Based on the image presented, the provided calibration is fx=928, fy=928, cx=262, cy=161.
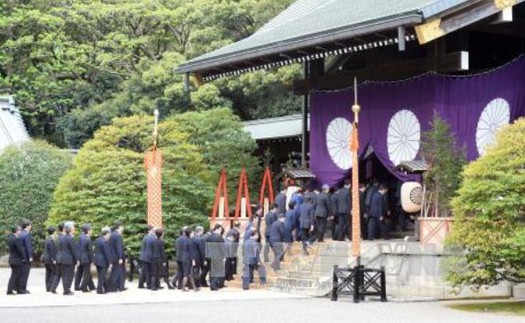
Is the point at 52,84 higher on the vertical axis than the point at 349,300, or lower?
higher

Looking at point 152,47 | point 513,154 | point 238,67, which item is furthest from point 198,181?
point 152,47

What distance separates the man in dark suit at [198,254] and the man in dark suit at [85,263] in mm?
2201

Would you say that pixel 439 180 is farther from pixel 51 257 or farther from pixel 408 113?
pixel 51 257

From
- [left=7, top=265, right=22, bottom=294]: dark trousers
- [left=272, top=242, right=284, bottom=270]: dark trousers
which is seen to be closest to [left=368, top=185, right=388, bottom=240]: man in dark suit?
[left=272, top=242, right=284, bottom=270]: dark trousers

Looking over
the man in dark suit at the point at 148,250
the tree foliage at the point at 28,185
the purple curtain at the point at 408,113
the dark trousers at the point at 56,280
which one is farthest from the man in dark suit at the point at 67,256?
the tree foliage at the point at 28,185

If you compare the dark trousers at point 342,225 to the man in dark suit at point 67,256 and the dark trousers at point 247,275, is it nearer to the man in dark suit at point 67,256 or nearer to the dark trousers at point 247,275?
the dark trousers at point 247,275

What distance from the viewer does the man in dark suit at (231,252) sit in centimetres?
2066

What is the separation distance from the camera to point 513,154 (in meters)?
15.7

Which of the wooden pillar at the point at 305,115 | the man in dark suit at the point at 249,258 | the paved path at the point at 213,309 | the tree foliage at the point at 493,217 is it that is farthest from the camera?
the wooden pillar at the point at 305,115

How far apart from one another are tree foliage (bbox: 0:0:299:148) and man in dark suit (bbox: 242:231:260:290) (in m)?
14.2

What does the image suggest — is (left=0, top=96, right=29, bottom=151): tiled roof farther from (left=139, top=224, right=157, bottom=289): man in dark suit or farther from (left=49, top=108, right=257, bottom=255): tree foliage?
(left=139, top=224, right=157, bottom=289): man in dark suit

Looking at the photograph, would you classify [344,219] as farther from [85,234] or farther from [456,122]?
[85,234]

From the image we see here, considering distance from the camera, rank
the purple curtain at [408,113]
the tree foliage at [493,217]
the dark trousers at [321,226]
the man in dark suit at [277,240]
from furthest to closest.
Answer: the dark trousers at [321,226]
the purple curtain at [408,113]
the man in dark suit at [277,240]
the tree foliage at [493,217]

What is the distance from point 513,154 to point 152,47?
27364 mm
